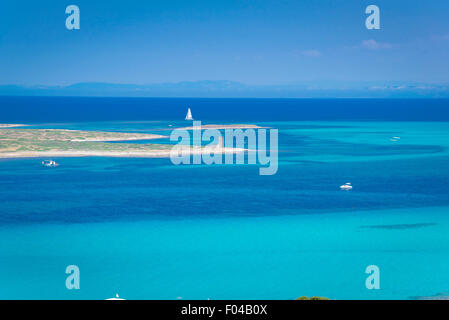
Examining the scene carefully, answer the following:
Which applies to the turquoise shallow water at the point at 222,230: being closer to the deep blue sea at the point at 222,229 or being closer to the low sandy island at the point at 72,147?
the deep blue sea at the point at 222,229

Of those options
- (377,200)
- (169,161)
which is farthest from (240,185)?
(169,161)

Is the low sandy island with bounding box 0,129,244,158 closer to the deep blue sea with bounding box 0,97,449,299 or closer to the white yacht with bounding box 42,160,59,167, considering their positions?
the deep blue sea with bounding box 0,97,449,299

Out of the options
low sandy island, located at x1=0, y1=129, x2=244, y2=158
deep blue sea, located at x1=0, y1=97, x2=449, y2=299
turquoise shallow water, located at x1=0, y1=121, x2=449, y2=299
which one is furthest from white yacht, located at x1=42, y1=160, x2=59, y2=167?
low sandy island, located at x1=0, y1=129, x2=244, y2=158

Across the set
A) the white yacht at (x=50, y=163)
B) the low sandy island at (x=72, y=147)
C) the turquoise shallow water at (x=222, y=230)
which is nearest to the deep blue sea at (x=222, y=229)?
the turquoise shallow water at (x=222, y=230)

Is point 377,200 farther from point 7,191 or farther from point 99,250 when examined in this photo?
point 7,191

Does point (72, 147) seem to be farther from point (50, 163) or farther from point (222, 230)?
point (222, 230)

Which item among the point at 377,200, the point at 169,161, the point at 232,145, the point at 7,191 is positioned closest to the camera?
the point at 377,200
